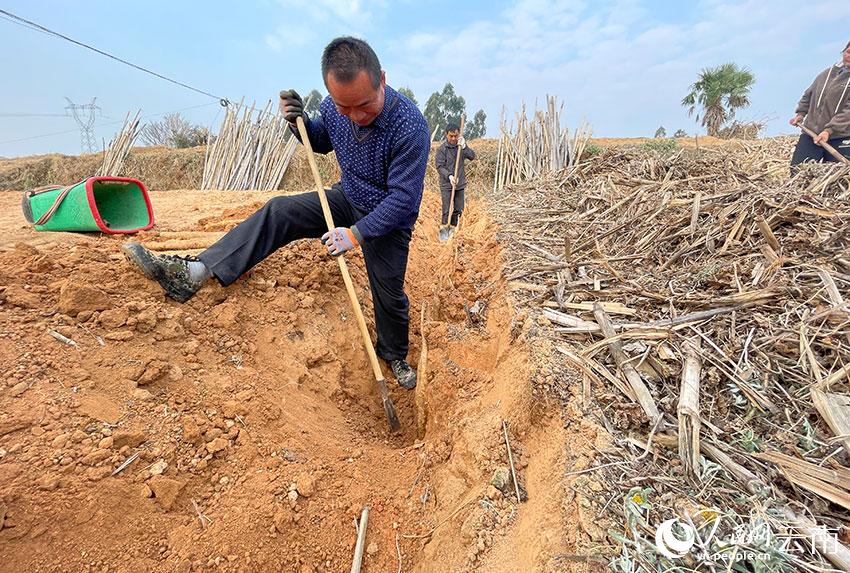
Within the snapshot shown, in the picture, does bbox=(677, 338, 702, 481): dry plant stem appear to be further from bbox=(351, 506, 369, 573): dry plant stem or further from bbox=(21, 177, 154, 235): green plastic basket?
bbox=(21, 177, 154, 235): green plastic basket

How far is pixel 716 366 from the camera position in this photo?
1415 mm

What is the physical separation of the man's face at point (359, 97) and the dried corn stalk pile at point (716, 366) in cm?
129

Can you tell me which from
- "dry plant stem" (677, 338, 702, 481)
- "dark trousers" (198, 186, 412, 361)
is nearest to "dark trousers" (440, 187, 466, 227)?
"dark trousers" (198, 186, 412, 361)

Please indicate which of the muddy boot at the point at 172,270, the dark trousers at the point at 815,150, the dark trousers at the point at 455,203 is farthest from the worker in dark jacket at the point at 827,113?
the muddy boot at the point at 172,270

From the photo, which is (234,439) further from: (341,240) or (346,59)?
(346,59)

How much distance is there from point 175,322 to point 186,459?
79 centimetres

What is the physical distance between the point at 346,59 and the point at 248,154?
804 cm

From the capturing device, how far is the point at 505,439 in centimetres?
164

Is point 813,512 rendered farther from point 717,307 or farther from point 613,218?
point 613,218

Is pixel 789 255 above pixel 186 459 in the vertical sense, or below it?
above

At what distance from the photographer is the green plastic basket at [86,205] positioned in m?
2.73

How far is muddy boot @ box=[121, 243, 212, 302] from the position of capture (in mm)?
2225

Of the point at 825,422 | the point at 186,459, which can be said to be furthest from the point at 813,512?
the point at 186,459

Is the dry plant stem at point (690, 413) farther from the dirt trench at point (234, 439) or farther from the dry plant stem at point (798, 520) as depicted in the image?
the dirt trench at point (234, 439)
